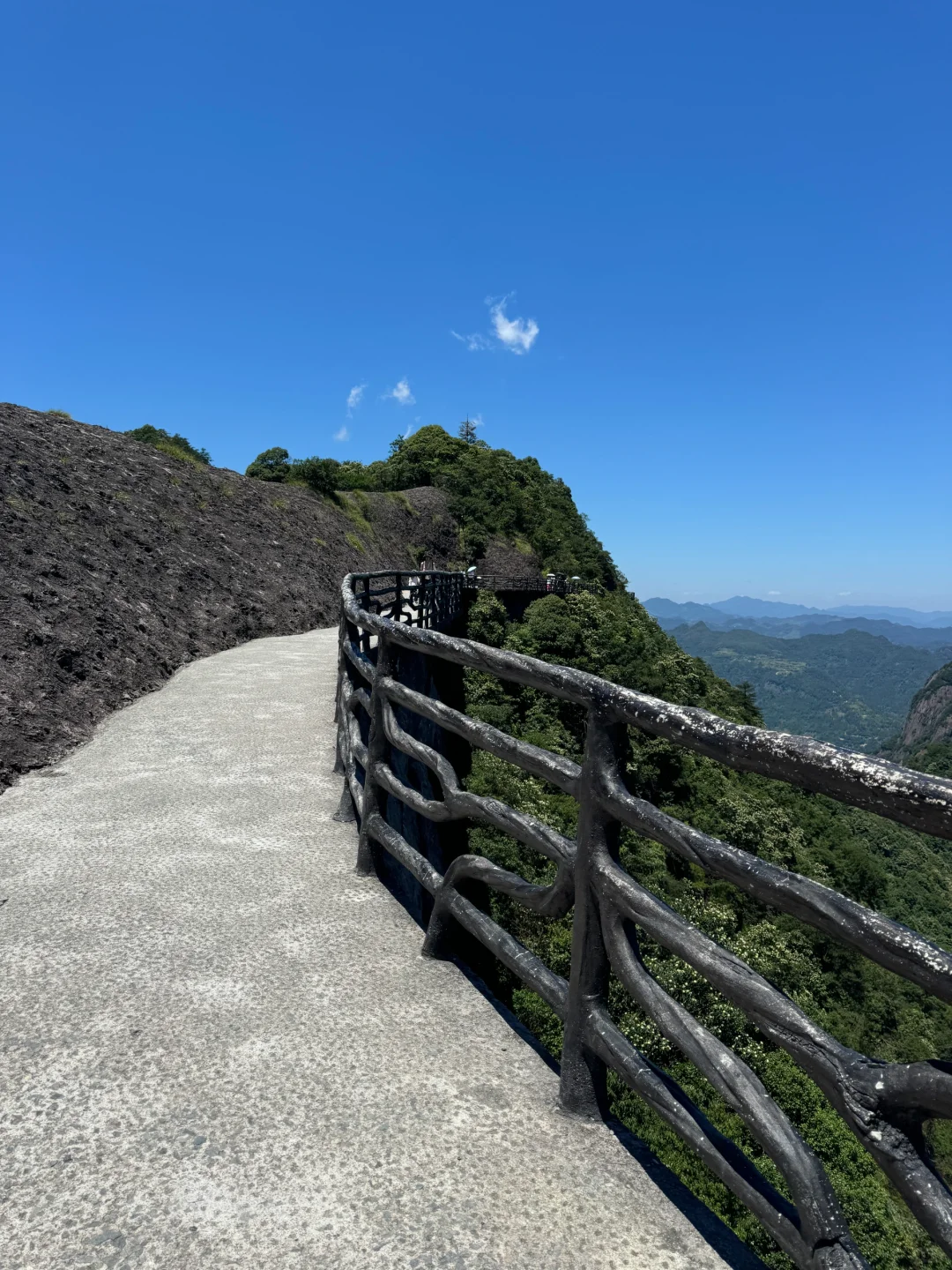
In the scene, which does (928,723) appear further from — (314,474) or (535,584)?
(314,474)

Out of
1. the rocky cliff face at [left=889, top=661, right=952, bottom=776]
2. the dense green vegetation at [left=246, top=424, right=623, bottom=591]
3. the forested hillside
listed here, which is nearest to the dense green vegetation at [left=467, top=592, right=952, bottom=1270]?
the forested hillside

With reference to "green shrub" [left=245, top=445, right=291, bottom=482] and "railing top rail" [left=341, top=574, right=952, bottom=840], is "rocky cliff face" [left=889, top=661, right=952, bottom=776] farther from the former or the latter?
"railing top rail" [left=341, top=574, right=952, bottom=840]

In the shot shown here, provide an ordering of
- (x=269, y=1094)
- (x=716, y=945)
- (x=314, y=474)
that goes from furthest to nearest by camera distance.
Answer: (x=314, y=474) → (x=269, y=1094) → (x=716, y=945)

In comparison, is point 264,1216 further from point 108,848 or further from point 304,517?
point 304,517

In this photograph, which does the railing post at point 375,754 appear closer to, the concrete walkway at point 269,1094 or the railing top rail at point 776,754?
the concrete walkway at point 269,1094

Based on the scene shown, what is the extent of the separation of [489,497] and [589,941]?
6521 cm

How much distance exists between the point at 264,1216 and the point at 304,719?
6.48 metres

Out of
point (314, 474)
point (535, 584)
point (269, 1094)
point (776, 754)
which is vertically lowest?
point (269, 1094)

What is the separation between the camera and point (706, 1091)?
17984mm

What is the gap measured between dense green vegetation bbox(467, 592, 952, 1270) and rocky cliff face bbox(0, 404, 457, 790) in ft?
17.2

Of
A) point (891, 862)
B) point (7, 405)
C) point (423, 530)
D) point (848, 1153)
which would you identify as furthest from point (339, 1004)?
point (891, 862)

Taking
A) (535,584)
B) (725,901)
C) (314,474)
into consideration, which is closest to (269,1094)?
(725,901)

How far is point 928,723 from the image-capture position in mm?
171000

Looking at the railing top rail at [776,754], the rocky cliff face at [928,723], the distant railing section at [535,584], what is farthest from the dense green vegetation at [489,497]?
the rocky cliff face at [928,723]
